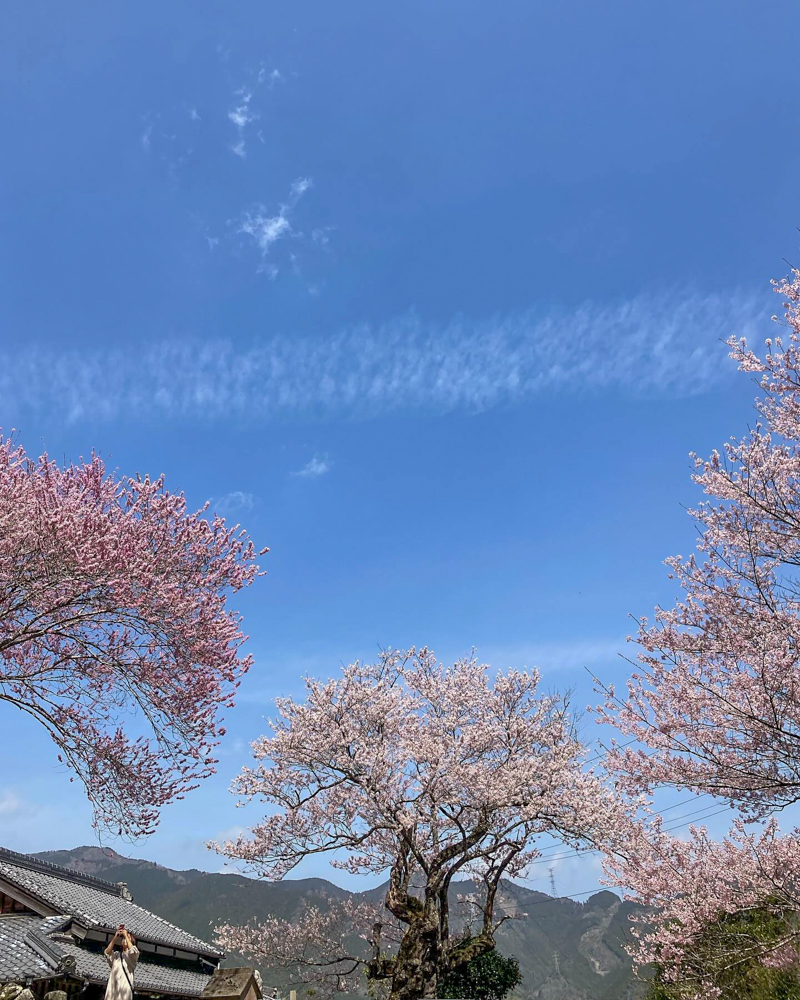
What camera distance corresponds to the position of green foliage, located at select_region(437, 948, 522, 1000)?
20.3 m

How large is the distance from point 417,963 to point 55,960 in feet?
27.7

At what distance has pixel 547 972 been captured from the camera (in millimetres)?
191750

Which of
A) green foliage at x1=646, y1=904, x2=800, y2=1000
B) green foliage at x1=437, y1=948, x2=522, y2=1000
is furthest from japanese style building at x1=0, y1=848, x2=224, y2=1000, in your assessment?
green foliage at x1=646, y1=904, x2=800, y2=1000

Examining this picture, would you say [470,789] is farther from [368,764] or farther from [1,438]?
[1,438]

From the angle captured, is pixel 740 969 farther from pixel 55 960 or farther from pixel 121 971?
pixel 55 960

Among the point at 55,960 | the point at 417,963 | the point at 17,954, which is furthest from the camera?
the point at 17,954

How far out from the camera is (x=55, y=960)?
15.8m

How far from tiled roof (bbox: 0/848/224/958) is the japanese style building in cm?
3

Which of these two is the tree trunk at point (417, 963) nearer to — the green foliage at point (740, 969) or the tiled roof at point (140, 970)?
the green foliage at point (740, 969)

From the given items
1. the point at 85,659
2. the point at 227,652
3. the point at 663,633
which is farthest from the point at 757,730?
the point at 85,659

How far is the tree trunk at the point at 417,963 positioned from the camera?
15.2 meters

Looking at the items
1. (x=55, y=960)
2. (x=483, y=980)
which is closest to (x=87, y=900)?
(x=55, y=960)

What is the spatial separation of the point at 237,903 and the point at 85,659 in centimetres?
17148

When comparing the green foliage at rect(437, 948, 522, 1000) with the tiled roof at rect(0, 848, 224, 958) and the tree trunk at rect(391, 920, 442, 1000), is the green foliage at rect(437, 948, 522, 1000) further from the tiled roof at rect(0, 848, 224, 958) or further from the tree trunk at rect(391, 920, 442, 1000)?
the tiled roof at rect(0, 848, 224, 958)
